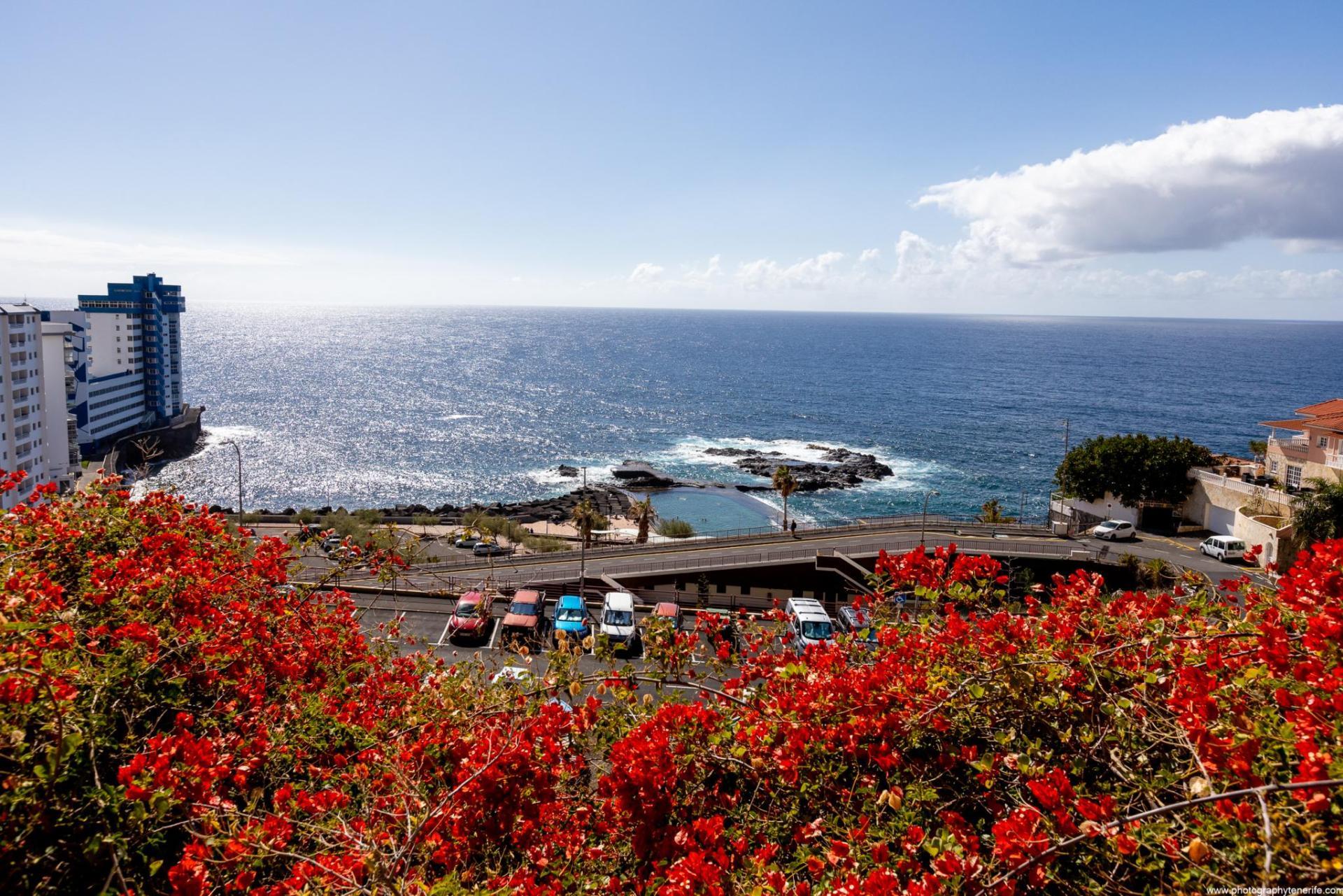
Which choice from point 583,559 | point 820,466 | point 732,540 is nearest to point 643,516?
point 732,540

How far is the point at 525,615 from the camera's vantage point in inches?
917

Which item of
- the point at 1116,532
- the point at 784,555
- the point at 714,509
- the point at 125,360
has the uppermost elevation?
the point at 125,360

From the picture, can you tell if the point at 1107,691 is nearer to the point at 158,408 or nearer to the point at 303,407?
the point at 158,408

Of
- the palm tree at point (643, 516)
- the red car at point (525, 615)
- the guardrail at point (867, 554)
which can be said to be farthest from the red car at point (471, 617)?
the palm tree at point (643, 516)

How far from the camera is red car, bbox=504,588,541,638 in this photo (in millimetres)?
→ 22438

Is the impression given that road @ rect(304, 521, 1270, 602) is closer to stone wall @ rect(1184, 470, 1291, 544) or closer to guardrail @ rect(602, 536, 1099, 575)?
guardrail @ rect(602, 536, 1099, 575)

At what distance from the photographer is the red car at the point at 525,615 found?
73.6 feet

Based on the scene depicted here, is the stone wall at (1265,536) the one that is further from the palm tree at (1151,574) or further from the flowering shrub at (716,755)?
the flowering shrub at (716,755)

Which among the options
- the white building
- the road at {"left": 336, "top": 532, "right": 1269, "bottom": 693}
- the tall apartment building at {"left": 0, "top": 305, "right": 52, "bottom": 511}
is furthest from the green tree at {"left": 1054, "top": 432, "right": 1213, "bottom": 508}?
the white building

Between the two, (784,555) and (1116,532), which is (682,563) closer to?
(784,555)

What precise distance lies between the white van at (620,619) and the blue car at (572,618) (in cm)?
49

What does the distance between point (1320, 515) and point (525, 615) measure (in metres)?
29.6

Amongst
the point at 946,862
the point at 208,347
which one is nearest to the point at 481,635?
the point at 946,862

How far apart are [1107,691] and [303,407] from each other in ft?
389
